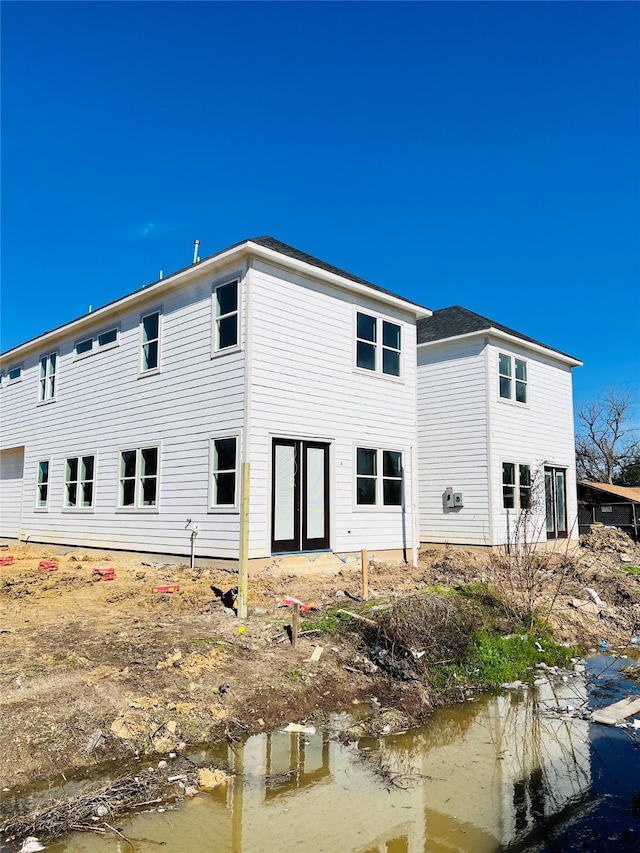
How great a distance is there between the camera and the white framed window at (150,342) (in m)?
14.7

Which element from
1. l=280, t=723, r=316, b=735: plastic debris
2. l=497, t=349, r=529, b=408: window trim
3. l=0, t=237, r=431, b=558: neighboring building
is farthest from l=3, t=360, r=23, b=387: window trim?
l=280, t=723, r=316, b=735: plastic debris

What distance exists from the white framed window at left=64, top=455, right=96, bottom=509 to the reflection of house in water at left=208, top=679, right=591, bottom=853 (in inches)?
462

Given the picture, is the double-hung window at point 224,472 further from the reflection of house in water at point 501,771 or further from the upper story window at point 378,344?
the reflection of house in water at point 501,771

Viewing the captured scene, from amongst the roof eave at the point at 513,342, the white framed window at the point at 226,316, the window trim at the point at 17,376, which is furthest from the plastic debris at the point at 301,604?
the window trim at the point at 17,376

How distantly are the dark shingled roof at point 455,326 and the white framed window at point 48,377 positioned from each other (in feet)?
37.1

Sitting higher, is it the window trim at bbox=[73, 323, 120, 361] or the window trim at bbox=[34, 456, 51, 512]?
the window trim at bbox=[73, 323, 120, 361]

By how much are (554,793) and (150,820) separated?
3420 mm

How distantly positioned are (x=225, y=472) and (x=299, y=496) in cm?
165

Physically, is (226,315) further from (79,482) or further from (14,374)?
(14,374)

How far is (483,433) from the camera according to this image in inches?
698

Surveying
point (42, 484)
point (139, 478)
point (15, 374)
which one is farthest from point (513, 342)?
point (15, 374)

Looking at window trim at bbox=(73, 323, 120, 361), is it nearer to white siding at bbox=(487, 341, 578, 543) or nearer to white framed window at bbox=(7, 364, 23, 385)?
white framed window at bbox=(7, 364, 23, 385)

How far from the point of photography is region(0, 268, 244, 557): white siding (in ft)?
41.9

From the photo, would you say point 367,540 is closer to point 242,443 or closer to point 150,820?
point 242,443
